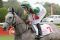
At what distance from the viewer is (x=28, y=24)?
747 centimetres

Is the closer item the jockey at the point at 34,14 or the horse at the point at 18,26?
the horse at the point at 18,26

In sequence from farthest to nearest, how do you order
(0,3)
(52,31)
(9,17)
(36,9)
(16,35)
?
(0,3) < (52,31) < (36,9) < (16,35) < (9,17)

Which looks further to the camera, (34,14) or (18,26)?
(34,14)

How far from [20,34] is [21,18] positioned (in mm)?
495

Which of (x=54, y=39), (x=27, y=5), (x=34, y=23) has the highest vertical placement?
(x=27, y=5)

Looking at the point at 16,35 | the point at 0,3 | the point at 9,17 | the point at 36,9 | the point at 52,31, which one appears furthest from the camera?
the point at 0,3

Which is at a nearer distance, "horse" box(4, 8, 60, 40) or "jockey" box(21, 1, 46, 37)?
"horse" box(4, 8, 60, 40)

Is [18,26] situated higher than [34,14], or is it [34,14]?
[34,14]

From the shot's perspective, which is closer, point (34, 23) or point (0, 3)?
point (34, 23)

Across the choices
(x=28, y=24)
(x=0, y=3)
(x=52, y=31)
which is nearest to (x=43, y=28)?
(x=52, y=31)

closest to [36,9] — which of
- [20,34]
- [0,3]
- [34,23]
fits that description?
[34,23]

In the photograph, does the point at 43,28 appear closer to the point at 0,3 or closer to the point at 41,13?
the point at 41,13

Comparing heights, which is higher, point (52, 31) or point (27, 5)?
point (27, 5)

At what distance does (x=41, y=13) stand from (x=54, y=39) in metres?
1.08
